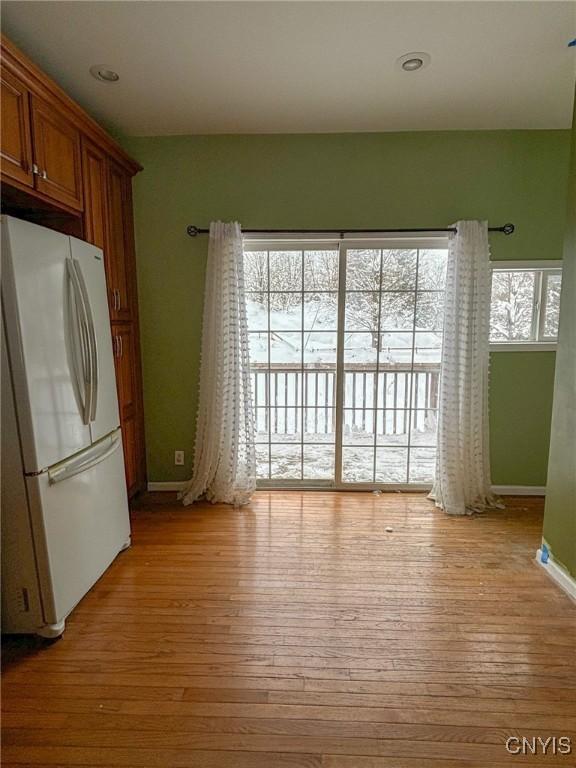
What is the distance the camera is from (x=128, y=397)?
279cm

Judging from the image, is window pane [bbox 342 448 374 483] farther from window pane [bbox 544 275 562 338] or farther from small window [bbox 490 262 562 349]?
window pane [bbox 544 275 562 338]

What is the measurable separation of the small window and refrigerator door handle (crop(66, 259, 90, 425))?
9.15ft

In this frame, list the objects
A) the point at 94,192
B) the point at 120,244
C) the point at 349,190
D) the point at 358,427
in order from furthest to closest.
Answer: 1. the point at 358,427
2. the point at 349,190
3. the point at 120,244
4. the point at 94,192

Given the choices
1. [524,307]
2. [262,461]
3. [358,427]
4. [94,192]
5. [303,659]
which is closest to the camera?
[303,659]

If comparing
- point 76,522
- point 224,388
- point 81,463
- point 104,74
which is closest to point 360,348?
point 224,388

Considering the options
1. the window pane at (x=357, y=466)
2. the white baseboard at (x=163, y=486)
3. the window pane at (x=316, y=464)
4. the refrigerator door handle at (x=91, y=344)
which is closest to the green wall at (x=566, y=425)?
the window pane at (x=357, y=466)

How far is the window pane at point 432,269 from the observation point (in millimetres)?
2844

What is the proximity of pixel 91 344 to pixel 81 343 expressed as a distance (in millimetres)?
65

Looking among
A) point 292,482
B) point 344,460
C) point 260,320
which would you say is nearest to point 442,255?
point 260,320

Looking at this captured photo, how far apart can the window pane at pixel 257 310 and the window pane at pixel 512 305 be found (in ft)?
5.75

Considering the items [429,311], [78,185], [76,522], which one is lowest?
[76,522]

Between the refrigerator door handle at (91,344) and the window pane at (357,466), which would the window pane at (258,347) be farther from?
the refrigerator door handle at (91,344)

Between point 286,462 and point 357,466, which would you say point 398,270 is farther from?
point 286,462

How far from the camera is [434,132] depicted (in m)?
2.71
